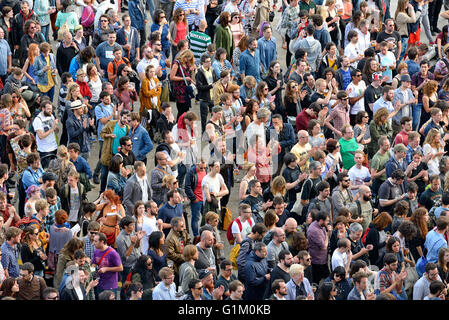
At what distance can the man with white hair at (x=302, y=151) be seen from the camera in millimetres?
17062

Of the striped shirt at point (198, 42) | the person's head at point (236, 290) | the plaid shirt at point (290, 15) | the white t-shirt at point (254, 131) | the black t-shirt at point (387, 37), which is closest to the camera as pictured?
the person's head at point (236, 290)

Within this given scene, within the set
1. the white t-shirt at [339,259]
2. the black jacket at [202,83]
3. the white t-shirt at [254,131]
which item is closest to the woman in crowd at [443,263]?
the white t-shirt at [339,259]

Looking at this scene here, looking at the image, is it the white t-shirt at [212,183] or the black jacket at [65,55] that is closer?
the white t-shirt at [212,183]

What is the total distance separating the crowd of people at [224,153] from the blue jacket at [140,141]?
0.03 meters

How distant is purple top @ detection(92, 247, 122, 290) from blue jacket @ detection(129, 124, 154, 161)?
3.26m

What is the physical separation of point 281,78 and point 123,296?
22.6 ft

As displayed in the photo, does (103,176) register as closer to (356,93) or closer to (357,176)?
(357,176)

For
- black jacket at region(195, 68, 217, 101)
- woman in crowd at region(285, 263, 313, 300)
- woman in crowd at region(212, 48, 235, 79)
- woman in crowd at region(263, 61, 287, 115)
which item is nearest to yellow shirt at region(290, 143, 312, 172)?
woman in crowd at region(263, 61, 287, 115)

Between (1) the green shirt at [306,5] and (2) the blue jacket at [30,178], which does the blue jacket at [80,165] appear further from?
(1) the green shirt at [306,5]

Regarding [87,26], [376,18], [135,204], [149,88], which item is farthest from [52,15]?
[135,204]

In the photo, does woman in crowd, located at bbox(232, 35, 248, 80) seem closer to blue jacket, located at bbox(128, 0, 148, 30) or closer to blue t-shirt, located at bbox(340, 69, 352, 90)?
blue t-shirt, located at bbox(340, 69, 352, 90)

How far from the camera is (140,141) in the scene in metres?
17.2

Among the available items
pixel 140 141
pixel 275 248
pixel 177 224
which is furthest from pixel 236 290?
pixel 140 141

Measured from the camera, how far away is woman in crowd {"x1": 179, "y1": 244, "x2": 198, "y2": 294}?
1392 cm
